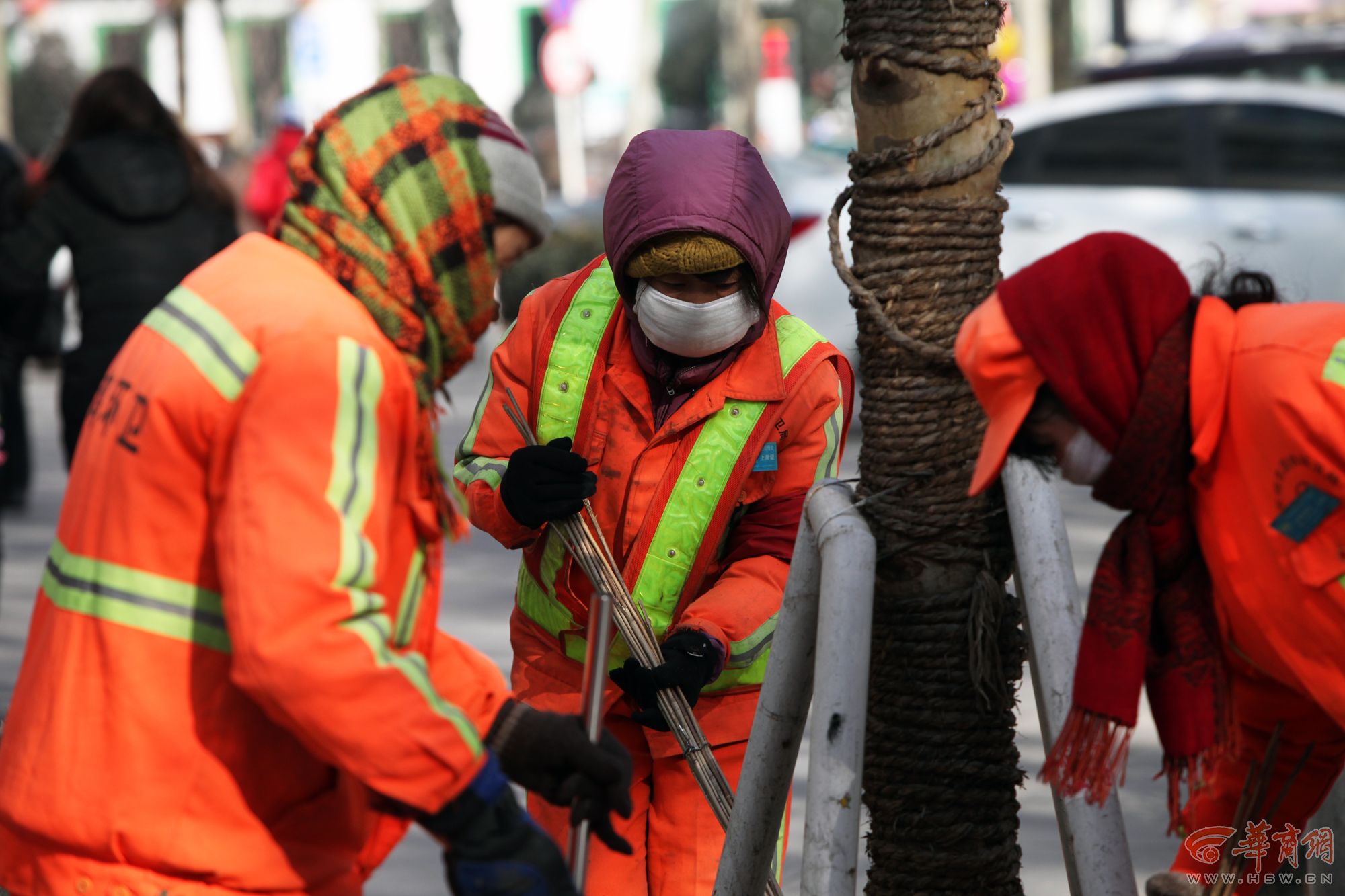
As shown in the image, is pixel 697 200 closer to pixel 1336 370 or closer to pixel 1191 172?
pixel 1336 370

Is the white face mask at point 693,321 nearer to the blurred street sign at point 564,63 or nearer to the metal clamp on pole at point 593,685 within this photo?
the metal clamp on pole at point 593,685

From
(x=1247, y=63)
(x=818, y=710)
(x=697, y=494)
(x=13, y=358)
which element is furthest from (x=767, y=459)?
(x=1247, y=63)

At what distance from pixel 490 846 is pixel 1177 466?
2.98 feet

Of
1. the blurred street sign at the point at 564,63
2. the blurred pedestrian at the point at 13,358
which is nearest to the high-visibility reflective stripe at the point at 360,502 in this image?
the blurred pedestrian at the point at 13,358

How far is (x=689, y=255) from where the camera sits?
2801 mm

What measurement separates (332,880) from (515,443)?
3.51 ft

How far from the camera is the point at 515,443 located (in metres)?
3.00

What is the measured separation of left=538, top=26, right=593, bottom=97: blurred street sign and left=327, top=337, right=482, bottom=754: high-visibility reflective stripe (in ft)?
83.1

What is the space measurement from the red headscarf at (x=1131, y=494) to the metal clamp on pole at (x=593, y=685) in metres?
0.57

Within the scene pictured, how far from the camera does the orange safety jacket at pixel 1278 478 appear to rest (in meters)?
1.97

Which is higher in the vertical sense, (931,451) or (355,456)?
(355,456)

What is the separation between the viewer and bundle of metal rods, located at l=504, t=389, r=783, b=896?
112 inches

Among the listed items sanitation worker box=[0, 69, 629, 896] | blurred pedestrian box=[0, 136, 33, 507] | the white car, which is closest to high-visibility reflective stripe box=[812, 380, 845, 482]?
sanitation worker box=[0, 69, 629, 896]

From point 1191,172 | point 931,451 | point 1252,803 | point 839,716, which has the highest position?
point 931,451
